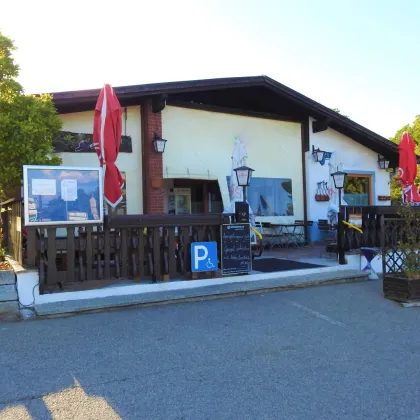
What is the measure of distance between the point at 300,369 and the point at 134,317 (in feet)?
8.46

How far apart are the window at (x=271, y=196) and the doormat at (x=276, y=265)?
10.7 ft

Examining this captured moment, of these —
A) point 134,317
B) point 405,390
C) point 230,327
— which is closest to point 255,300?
point 230,327

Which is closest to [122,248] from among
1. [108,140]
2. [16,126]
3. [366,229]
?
[108,140]

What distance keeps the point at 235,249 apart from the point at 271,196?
5.69 metres

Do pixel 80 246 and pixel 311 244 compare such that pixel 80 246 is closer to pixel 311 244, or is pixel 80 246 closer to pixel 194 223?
pixel 194 223

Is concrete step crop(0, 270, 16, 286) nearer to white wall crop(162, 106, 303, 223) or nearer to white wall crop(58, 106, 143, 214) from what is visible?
white wall crop(58, 106, 143, 214)

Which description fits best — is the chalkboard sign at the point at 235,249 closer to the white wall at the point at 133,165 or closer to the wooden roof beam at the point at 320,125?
the white wall at the point at 133,165

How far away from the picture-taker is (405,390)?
3.51m

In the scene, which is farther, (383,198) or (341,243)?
(383,198)

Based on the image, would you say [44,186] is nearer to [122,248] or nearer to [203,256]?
[122,248]

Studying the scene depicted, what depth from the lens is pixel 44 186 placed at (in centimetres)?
623

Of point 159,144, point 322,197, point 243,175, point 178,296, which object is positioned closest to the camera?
point 178,296

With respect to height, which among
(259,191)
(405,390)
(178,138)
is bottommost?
(405,390)

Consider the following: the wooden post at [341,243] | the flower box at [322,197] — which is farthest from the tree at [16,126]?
the flower box at [322,197]
